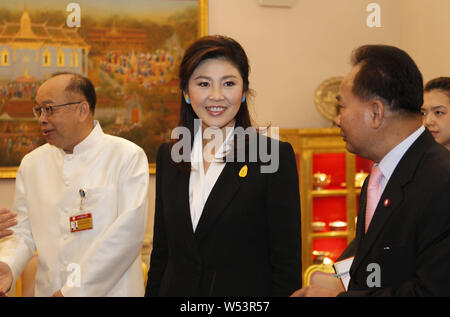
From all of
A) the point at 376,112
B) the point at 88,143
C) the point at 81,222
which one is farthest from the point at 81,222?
the point at 376,112

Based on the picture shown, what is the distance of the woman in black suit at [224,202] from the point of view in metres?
1.83

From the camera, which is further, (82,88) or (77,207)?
(82,88)

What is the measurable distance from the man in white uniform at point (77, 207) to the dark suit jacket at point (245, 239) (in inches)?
25.4

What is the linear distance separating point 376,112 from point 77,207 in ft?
5.46

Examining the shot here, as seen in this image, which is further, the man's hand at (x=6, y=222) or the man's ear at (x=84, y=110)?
the man's ear at (x=84, y=110)

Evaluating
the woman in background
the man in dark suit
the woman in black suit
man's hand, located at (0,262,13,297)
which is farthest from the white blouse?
the woman in background

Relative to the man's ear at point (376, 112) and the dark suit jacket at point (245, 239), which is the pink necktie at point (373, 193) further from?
the dark suit jacket at point (245, 239)

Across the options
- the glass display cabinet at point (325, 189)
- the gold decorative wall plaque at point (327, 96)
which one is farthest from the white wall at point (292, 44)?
the glass display cabinet at point (325, 189)

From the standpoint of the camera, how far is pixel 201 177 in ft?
6.44

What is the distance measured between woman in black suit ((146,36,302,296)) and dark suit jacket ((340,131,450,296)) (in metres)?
0.38

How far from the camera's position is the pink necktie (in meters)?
1.63

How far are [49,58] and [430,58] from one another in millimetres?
4292

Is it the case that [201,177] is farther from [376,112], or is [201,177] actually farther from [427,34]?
[427,34]
